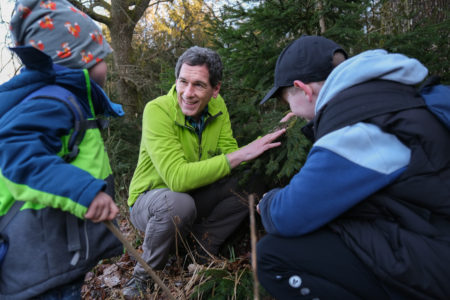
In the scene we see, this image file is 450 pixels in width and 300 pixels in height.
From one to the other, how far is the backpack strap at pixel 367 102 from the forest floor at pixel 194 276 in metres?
1.06

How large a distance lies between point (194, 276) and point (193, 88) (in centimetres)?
143

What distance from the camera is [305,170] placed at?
1571mm

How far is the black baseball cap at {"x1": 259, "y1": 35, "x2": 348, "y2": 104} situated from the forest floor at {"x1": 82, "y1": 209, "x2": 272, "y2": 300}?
3.96 feet

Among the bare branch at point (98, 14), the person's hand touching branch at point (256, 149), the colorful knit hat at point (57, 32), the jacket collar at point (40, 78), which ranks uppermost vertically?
the bare branch at point (98, 14)

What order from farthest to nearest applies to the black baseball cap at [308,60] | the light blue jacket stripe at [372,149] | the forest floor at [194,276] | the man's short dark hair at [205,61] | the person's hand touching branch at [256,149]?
1. the man's short dark hair at [205,61]
2. the person's hand touching branch at [256,149]
3. the forest floor at [194,276]
4. the black baseball cap at [308,60]
5. the light blue jacket stripe at [372,149]

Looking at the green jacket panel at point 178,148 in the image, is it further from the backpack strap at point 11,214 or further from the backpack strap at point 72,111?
the backpack strap at point 11,214

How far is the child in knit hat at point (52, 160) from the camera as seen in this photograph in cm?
135

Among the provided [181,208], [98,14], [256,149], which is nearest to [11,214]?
[181,208]

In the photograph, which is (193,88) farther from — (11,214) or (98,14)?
(98,14)

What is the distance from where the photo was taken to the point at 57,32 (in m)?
1.65

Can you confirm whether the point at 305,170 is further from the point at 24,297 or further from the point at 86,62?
the point at 24,297

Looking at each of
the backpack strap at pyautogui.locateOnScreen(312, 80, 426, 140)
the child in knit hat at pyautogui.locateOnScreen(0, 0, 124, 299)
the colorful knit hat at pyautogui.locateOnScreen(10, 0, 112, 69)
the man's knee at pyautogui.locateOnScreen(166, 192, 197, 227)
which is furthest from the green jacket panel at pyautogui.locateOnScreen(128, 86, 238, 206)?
the backpack strap at pyautogui.locateOnScreen(312, 80, 426, 140)

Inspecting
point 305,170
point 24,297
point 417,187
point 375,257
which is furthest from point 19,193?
point 417,187

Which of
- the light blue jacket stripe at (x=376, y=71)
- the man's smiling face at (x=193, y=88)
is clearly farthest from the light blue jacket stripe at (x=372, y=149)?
the man's smiling face at (x=193, y=88)
